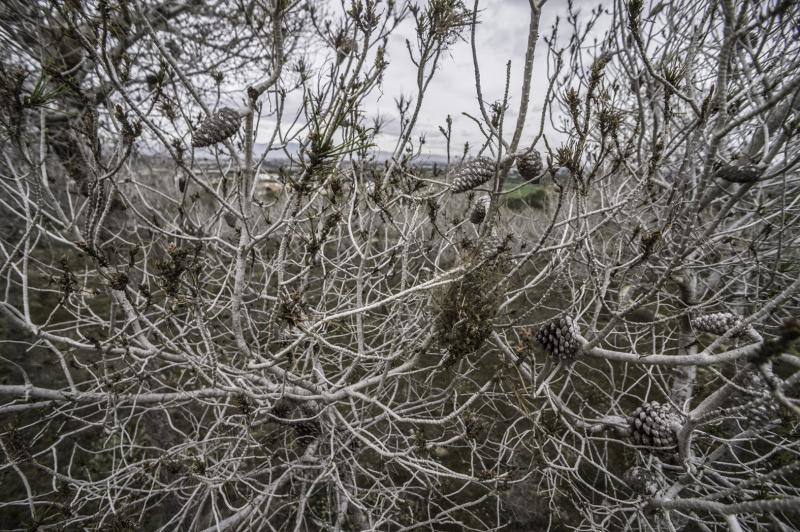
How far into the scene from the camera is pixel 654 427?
1.90 metres

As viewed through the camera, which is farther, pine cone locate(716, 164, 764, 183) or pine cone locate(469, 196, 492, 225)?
pine cone locate(469, 196, 492, 225)

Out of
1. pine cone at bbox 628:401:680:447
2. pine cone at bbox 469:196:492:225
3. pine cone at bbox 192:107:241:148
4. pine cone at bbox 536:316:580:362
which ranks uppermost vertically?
pine cone at bbox 192:107:241:148

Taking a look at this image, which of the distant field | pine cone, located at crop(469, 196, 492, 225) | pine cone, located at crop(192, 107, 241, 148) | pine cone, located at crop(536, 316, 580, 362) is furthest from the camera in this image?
the distant field

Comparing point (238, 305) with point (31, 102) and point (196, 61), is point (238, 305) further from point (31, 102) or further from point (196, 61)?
point (196, 61)

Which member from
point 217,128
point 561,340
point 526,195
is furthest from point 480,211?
point 526,195

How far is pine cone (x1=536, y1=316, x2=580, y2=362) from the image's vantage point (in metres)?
1.77

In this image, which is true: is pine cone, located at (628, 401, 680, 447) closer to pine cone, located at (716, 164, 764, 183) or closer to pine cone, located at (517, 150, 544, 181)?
pine cone, located at (716, 164, 764, 183)

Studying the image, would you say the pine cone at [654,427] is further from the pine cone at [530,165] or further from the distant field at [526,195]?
the distant field at [526,195]

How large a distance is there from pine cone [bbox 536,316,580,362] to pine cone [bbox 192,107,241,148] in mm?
1870

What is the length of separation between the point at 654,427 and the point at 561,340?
0.79 metres

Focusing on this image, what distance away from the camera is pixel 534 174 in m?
1.91

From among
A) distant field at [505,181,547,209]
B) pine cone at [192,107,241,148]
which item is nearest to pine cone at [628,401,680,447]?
distant field at [505,181,547,209]

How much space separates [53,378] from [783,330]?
652 cm

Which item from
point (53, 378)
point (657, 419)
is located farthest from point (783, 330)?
point (53, 378)
